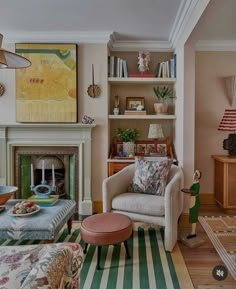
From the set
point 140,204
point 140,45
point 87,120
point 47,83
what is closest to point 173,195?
point 140,204

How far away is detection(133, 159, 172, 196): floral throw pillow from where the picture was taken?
2975 mm

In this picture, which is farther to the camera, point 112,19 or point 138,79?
point 138,79

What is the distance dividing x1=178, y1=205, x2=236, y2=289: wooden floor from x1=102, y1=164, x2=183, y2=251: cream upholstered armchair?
0.21 m

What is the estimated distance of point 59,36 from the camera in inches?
143

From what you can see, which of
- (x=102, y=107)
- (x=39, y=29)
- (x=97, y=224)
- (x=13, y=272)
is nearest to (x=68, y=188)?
(x=102, y=107)

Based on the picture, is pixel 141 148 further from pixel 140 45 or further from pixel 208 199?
pixel 140 45

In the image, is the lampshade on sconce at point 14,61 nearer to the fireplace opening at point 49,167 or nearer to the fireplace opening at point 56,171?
the fireplace opening at point 49,167

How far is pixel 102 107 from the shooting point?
3721 mm

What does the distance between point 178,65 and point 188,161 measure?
4.46ft

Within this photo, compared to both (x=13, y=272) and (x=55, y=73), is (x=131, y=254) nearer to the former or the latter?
(x=13, y=272)

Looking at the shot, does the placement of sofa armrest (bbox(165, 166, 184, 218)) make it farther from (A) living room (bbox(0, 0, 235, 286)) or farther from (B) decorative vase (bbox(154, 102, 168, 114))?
(B) decorative vase (bbox(154, 102, 168, 114))

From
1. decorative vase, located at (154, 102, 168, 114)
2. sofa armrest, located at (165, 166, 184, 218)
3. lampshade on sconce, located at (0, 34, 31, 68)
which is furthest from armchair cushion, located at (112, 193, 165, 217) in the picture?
lampshade on sconce, located at (0, 34, 31, 68)

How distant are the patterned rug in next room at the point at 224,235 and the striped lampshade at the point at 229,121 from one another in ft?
4.10

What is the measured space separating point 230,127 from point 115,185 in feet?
6.36
